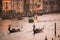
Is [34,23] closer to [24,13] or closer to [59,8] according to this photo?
[24,13]

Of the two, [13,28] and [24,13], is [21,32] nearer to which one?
[13,28]

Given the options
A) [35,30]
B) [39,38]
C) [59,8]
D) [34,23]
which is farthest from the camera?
[59,8]

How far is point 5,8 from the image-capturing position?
10.8 metres

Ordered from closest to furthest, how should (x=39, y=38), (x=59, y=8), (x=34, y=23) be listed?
(x=39, y=38)
(x=34, y=23)
(x=59, y=8)

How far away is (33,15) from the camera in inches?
470

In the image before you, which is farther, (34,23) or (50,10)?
(50,10)

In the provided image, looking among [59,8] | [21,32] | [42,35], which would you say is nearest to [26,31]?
[21,32]

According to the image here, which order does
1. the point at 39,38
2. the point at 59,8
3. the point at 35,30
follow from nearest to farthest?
the point at 39,38 < the point at 35,30 < the point at 59,8

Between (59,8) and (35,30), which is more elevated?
(59,8)

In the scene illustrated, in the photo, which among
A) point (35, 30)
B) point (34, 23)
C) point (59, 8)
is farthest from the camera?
point (59, 8)

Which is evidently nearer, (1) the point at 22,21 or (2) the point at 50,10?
(1) the point at 22,21

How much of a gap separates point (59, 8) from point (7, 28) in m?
4.52

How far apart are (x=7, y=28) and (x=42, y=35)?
201 centimetres

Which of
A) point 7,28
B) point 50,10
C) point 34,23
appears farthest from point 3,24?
point 50,10
